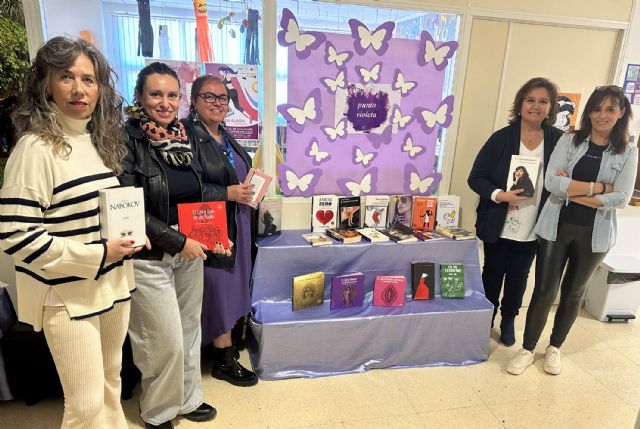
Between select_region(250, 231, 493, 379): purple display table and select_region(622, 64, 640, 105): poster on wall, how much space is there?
5.61 feet

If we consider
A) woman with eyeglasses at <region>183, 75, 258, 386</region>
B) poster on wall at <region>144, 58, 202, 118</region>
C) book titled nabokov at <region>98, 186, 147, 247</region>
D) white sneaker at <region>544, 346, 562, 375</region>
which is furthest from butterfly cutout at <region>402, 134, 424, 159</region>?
book titled nabokov at <region>98, 186, 147, 247</region>

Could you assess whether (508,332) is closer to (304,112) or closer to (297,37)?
Result: (304,112)

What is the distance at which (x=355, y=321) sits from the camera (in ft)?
7.63

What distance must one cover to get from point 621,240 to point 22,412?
4.05 metres

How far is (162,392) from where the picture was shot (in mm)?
1836

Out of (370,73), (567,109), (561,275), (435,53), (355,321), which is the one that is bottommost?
(355,321)

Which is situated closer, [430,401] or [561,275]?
[430,401]

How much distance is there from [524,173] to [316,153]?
1212 millimetres

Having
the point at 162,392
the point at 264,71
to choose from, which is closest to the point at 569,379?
the point at 162,392

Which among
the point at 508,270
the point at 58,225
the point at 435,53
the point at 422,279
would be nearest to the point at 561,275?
the point at 508,270

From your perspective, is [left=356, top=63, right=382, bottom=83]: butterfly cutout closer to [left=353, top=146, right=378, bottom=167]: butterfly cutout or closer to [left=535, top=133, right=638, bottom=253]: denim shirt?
[left=353, top=146, right=378, bottom=167]: butterfly cutout

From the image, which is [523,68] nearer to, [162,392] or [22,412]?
[162,392]

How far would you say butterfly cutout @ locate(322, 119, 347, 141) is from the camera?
2604 millimetres

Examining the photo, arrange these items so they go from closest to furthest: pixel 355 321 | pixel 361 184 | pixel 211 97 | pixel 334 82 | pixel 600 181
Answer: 1. pixel 211 97
2. pixel 600 181
3. pixel 355 321
4. pixel 334 82
5. pixel 361 184
